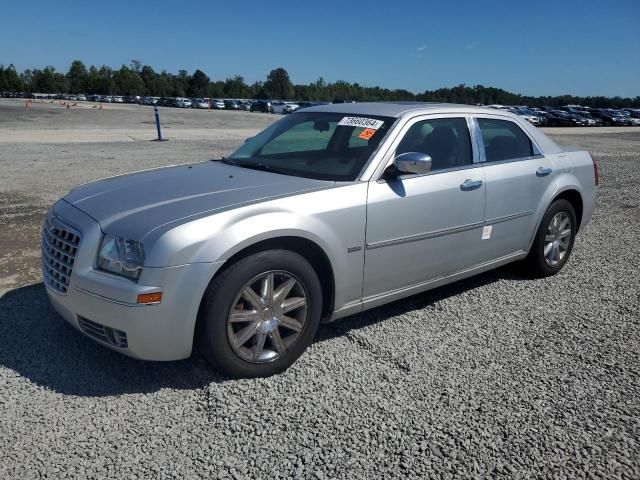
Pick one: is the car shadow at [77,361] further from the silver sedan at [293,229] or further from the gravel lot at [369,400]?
the silver sedan at [293,229]

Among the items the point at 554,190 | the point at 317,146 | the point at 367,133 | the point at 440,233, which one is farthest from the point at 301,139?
the point at 554,190

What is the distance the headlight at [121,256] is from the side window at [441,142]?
6.30ft

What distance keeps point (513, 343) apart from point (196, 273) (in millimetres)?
2272

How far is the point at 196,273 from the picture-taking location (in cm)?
280

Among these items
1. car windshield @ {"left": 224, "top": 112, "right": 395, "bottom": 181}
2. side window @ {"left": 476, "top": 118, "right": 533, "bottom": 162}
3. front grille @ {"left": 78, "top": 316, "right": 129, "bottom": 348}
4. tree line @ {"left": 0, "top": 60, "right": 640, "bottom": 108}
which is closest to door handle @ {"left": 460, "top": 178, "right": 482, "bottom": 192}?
side window @ {"left": 476, "top": 118, "right": 533, "bottom": 162}

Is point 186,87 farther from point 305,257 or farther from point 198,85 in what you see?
point 305,257

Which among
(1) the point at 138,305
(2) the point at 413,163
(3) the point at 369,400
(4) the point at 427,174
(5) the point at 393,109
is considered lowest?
(3) the point at 369,400

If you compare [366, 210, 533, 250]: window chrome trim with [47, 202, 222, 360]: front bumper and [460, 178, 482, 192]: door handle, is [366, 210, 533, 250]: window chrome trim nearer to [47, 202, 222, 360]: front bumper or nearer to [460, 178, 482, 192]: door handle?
[460, 178, 482, 192]: door handle

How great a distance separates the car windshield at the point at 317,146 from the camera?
146 inches

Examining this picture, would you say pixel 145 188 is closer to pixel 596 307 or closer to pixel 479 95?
pixel 596 307

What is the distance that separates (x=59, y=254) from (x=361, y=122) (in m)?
2.28

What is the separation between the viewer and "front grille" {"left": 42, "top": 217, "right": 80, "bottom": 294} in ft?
9.95

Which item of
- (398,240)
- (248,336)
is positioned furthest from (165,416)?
(398,240)

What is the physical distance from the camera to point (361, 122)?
4059 millimetres
